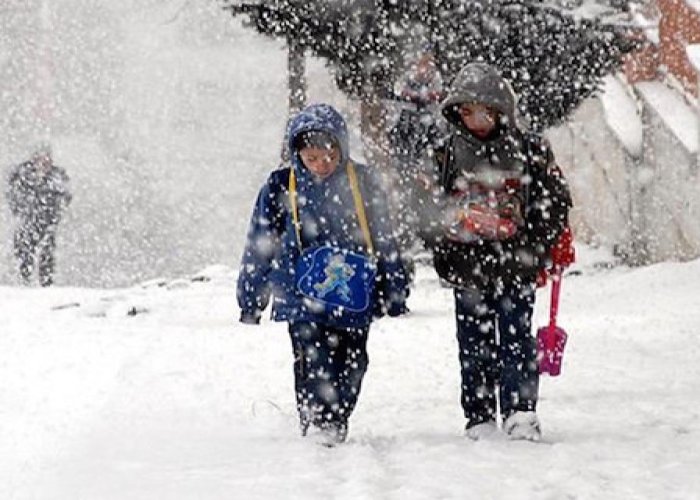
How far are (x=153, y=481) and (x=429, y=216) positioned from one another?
1524mm

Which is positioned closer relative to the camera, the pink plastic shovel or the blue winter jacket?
the blue winter jacket

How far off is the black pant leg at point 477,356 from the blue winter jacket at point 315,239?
28 cm

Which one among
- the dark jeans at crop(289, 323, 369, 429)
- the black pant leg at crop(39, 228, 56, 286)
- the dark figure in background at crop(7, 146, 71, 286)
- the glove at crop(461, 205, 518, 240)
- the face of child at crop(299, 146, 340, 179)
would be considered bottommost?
the black pant leg at crop(39, 228, 56, 286)

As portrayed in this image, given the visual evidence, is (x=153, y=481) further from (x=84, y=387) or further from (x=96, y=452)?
(x=84, y=387)

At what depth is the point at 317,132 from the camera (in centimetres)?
493

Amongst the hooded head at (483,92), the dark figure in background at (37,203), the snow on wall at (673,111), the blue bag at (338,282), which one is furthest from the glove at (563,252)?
the dark figure in background at (37,203)

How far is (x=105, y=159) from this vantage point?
104 feet

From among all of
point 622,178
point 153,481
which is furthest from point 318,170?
point 622,178

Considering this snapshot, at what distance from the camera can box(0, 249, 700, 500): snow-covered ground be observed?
432 centimetres

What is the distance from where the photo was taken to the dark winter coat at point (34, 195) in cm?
1492

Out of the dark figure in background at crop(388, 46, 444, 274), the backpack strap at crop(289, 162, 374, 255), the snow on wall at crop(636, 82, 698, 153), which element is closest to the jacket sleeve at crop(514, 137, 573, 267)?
the backpack strap at crop(289, 162, 374, 255)

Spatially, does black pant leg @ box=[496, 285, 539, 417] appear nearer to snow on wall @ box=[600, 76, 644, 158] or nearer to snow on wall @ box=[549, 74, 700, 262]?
snow on wall @ box=[549, 74, 700, 262]

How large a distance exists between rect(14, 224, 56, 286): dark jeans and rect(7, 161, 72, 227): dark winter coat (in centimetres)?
9

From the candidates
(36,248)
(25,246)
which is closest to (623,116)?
(36,248)
